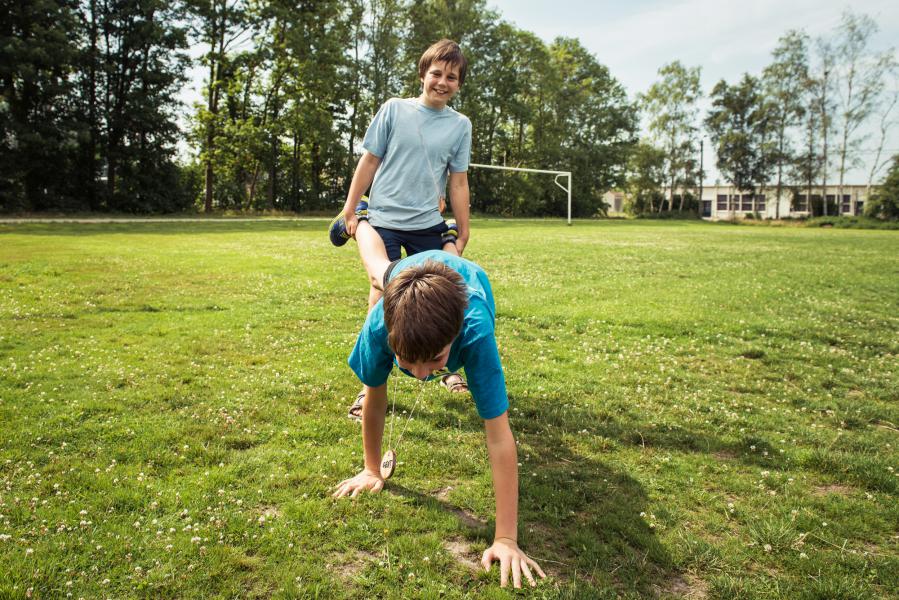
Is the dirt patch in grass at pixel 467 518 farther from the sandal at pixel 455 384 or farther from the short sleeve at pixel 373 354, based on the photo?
the sandal at pixel 455 384

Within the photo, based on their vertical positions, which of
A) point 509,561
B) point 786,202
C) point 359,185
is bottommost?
point 509,561

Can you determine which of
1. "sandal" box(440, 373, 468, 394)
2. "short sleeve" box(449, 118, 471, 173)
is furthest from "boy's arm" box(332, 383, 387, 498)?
"short sleeve" box(449, 118, 471, 173)

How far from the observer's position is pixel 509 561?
297 cm

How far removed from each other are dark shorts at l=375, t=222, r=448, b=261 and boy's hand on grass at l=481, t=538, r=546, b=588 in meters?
2.57

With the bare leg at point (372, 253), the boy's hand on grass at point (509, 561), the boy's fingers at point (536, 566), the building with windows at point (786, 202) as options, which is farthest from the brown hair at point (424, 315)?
the building with windows at point (786, 202)

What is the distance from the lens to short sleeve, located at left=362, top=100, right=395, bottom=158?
477cm

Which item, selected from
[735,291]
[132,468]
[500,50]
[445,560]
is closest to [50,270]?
[132,468]

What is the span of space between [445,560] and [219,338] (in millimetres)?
5454

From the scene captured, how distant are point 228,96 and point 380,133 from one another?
44741 millimetres

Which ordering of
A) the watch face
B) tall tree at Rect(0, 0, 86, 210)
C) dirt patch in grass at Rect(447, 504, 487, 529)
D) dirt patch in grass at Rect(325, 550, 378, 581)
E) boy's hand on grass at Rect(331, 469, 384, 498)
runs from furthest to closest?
tall tree at Rect(0, 0, 86, 210), the watch face, boy's hand on grass at Rect(331, 469, 384, 498), dirt patch in grass at Rect(447, 504, 487, 529), dirt patch in grass at Rect(325, 550, 378, 581)

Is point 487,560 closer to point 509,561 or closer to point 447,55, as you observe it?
point 509,561

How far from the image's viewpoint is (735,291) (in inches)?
454

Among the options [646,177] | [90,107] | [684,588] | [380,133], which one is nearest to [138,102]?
[90,107]

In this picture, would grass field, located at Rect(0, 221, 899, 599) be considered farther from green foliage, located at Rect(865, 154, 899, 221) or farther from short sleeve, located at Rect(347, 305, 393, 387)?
green foliage, located at Rect(865, 154, 899, 221)
